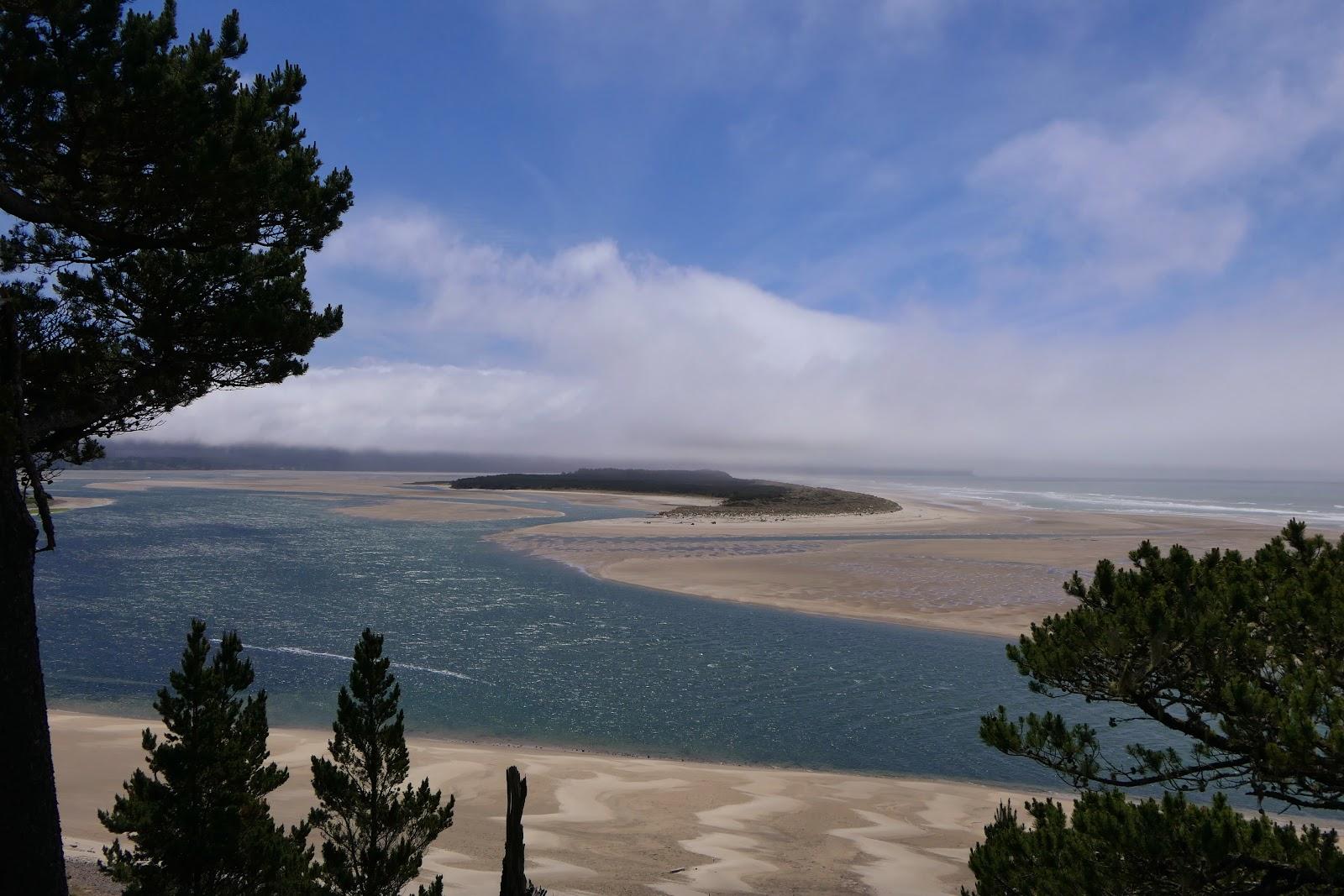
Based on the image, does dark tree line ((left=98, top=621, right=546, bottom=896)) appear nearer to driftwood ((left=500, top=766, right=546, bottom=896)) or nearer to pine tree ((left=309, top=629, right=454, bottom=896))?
pine tree ((left=309, top=629, right=454, bottom=896))

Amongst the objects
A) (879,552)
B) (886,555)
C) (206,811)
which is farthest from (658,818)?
(879,552)

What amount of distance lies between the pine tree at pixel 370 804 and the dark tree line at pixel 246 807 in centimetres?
1

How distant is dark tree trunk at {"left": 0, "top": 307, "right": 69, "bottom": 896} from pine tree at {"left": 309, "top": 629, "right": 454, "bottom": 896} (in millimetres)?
2667

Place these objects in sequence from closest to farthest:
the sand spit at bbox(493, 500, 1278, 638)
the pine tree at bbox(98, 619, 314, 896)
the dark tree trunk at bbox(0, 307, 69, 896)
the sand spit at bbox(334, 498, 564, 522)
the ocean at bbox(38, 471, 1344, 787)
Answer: the dark tree trunk at bbox(0, 307, 69, 896) < the pine tree at bbox(98, 619, 314, 896) < the ocean at bbox(38, 471, 1344, 787) < the sand spit at bbox(493, 500, 1278, 638) < the sand spit at bbox(334, 498, 564, 522)

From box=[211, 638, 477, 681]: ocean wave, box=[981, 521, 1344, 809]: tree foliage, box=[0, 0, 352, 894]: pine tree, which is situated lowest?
box=[211, 638, 477, 681]: ocean wave

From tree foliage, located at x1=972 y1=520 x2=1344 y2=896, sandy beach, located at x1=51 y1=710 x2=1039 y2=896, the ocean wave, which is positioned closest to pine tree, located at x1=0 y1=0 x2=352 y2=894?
sandy beach, located at x1=51 y1=710 x2=1039 y2=896

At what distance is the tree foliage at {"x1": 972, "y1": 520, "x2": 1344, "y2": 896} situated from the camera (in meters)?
5.59

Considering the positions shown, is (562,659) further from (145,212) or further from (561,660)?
(145,212)

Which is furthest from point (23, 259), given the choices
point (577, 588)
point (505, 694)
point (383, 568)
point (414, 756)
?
point (383, 568)

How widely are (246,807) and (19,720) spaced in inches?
98.0

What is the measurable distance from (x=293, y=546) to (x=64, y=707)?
39.8 metres

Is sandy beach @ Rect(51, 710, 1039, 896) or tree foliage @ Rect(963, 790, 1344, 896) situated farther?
sandy beach @ Rect(51, 710, 1039, 896)

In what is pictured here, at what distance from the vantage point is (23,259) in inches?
399

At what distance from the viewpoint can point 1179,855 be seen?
5.72m
